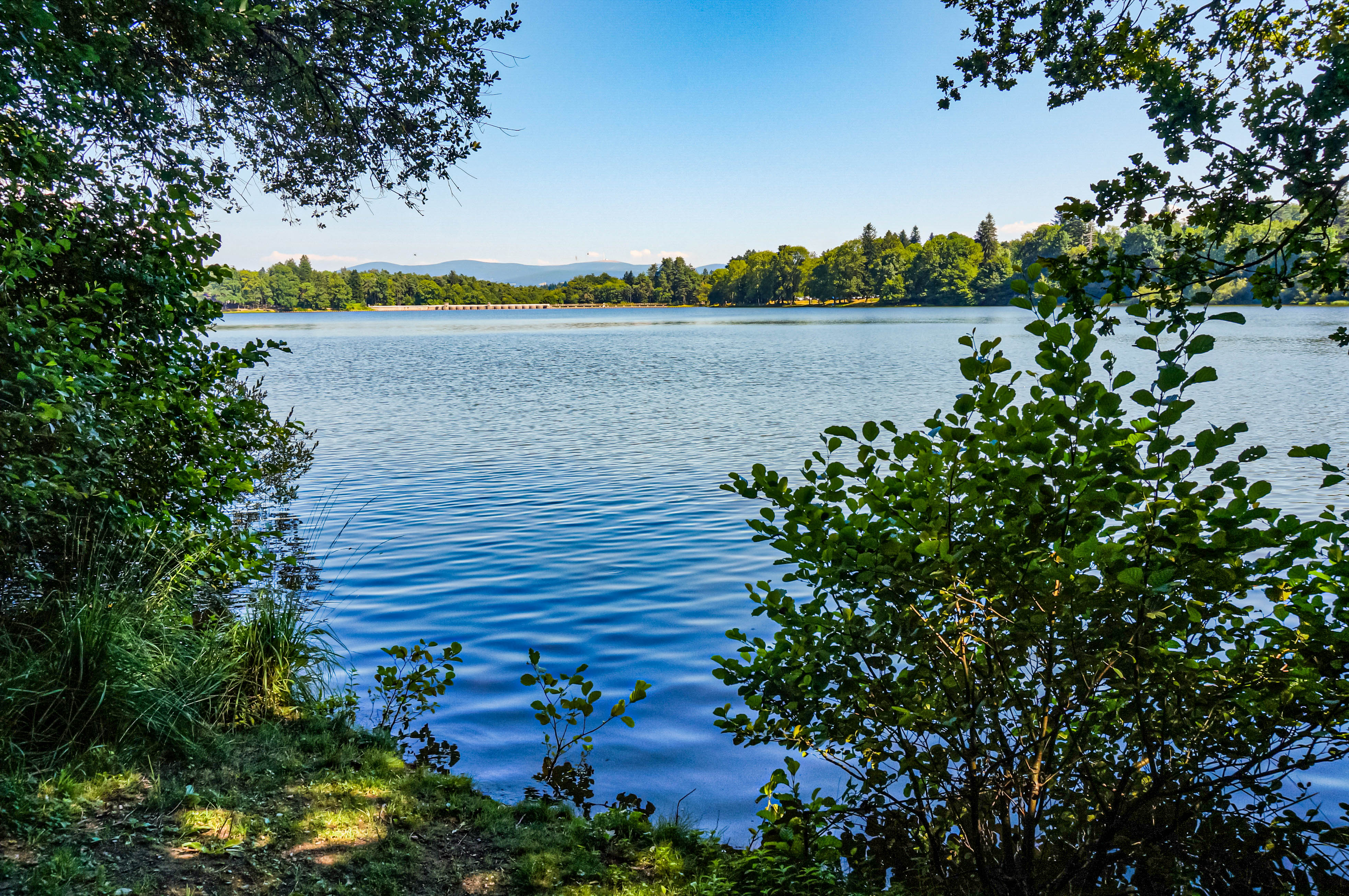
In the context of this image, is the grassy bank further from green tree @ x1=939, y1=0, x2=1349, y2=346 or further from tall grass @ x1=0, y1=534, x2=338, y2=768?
green tree @ x1=939, y1=0, x2=1349, y2=346

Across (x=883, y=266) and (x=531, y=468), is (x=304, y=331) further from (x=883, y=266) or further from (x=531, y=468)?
(x=883, y=266)

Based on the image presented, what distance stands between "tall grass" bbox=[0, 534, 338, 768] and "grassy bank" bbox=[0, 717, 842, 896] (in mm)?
262

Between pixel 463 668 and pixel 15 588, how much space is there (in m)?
3.42

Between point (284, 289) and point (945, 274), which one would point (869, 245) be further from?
point (284, 289)

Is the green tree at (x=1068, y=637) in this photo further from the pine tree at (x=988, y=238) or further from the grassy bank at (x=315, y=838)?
the pine tree at (x=988, y=238)

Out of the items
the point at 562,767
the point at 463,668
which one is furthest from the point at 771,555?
the point at 562,767

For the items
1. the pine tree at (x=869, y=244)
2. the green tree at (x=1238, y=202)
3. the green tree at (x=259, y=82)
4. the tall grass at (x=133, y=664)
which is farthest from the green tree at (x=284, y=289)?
the green tree at (x=1238, y=202)

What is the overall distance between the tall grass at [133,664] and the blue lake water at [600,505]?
143 cm

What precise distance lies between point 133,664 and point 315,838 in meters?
1.80

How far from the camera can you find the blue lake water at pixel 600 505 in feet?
21.0

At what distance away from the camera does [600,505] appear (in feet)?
44.2

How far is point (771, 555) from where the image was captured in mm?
10852

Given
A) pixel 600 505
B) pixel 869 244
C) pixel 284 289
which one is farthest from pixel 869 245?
pixel 600 505

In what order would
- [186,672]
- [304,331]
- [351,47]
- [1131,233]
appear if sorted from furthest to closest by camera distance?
[304,331] → [351,47] → [186,672] → [1131,233]
